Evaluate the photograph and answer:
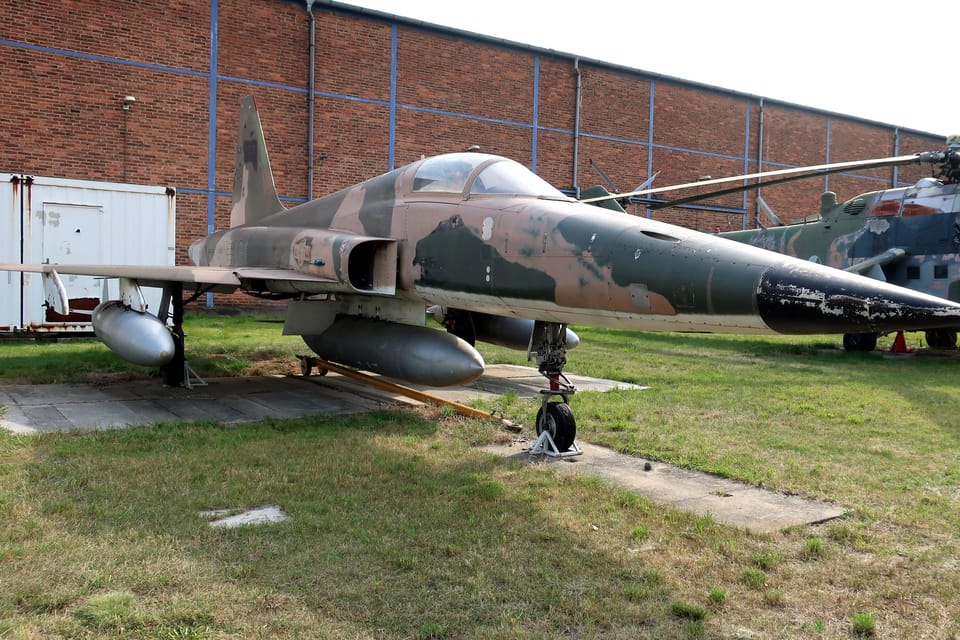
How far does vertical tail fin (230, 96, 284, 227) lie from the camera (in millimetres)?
11117

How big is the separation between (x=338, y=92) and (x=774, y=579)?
63.3 ft

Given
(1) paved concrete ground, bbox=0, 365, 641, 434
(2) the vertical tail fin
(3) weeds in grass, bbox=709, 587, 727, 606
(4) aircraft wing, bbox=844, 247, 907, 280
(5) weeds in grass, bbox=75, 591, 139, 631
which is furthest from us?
(4) aircraft wing, bbox=844, 247, 907, 280

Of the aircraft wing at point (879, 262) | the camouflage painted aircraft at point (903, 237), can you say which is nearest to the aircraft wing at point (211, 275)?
the camouflage painted aircraft at point (903, 237)

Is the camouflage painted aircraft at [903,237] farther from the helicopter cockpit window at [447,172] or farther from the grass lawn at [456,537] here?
the helicopter cockpit window at [447,172]

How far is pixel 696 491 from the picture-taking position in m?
5.13

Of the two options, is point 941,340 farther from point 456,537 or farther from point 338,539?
point 338,539

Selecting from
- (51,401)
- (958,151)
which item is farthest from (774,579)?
(958,151)

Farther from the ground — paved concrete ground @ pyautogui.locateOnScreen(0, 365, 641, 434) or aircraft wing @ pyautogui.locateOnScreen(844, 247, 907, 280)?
aircraft wing @ pyautogui.locateOnScreen(844, 247, 907, 280)

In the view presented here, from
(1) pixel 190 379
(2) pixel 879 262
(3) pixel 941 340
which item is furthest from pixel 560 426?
(3) pixel 941 340

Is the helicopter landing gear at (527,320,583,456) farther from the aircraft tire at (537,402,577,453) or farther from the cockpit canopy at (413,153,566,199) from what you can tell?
the cockpit canopy at (413,153,566,199)

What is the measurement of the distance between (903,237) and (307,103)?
1492 centimetres

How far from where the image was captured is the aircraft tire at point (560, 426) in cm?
611

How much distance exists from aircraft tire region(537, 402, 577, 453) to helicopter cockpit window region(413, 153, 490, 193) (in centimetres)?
212

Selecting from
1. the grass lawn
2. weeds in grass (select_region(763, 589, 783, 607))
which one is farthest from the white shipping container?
weeds in grass (select_region(763, 589, 783, 607))
